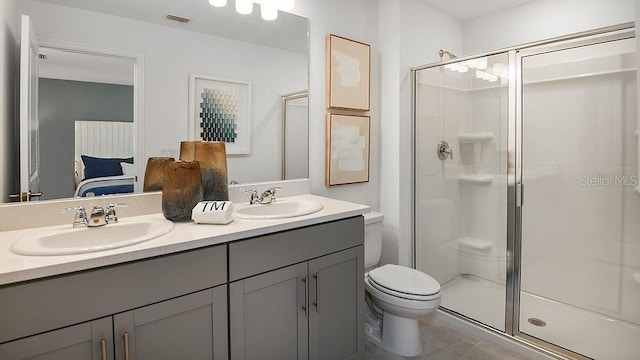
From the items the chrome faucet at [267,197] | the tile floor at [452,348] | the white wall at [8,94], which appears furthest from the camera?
the tile floor at [452,348]

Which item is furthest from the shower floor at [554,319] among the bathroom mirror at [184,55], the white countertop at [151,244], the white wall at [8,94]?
the white wall at [8,94]

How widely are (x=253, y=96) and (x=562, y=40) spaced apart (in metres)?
1.73

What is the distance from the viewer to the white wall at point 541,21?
7.82ft

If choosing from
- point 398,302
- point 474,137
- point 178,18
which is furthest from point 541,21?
point 178,18

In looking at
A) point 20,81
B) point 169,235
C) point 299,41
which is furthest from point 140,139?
point 299,41

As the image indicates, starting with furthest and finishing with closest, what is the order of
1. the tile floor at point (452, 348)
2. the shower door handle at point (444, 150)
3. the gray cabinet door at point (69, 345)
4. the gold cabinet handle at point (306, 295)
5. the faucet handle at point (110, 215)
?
the shower door handle at point (444, 150), the tile floor at point (452, 348), the gold cabinet handle at point (306, 295), the faucet handle at point (110, 215), the gray cabinet door at point (69, 345)

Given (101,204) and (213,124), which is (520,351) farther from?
(101,204)

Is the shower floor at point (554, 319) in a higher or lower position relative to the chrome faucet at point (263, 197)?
lower

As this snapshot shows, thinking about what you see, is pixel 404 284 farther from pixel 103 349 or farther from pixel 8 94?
pixel 8 94

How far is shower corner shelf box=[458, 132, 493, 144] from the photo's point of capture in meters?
2.59

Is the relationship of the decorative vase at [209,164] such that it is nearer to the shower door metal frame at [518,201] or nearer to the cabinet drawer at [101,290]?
the cabinet drawer at [101,290]

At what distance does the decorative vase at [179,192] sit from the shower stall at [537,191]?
1.76 meters

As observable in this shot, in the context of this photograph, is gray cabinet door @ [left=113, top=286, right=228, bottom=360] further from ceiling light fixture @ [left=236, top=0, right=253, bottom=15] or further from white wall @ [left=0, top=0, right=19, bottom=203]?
ceiling light fixture @ [left=236, top=0, right=253, bottom=15]

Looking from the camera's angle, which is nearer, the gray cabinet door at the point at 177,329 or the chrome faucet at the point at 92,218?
the gray cabinet door at the point at 177,329
